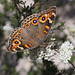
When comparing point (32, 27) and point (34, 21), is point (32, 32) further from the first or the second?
point (34, 21)

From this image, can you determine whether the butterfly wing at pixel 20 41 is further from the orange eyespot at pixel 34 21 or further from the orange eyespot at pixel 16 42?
the orange eyespot at pixel 34 21

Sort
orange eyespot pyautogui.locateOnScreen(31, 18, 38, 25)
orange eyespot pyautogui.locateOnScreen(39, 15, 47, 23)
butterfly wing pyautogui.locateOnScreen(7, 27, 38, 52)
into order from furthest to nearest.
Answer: orange eyespot pyautogui.locateOnScreen(31, 18, 38, 25), orange eyespot pyautogui.locateOnScreen(39, 15, 47, 23), butterfly wing pyautogui.locateOnScreen(7, 27, 38, 52)

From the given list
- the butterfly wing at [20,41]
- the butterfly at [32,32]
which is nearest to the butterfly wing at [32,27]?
the butterfly at [32,32]

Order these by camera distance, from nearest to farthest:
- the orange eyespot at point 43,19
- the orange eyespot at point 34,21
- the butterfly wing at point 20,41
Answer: the butterfly wing at point 20,41 → the orange eyespot at point 43,19 → the orange eyespot at point 34,21

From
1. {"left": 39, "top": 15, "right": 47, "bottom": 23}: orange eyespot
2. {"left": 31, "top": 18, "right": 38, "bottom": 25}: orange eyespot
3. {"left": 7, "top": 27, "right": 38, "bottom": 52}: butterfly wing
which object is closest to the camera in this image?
{"left": 7, "top": 27, "right": 38, "bottom": 52}: butterfly wing

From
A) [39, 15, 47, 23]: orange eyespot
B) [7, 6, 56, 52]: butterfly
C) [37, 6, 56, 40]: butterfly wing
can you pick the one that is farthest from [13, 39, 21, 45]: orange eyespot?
[39, 15, 47, 23]: orange eyespot

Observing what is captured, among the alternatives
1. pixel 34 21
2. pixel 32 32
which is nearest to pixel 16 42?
pixel 32 32

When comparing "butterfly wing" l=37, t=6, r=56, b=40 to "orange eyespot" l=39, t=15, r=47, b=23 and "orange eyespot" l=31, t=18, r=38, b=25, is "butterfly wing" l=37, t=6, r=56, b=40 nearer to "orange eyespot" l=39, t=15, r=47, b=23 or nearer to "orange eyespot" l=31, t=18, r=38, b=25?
"orange eyespot" l=39, t=15, r=47, b=23

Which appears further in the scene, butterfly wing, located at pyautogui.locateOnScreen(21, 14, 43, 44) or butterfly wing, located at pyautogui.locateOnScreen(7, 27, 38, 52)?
butterfly wing, located at pyautogui.locateOnScreen(21, 14, 43, 44)
